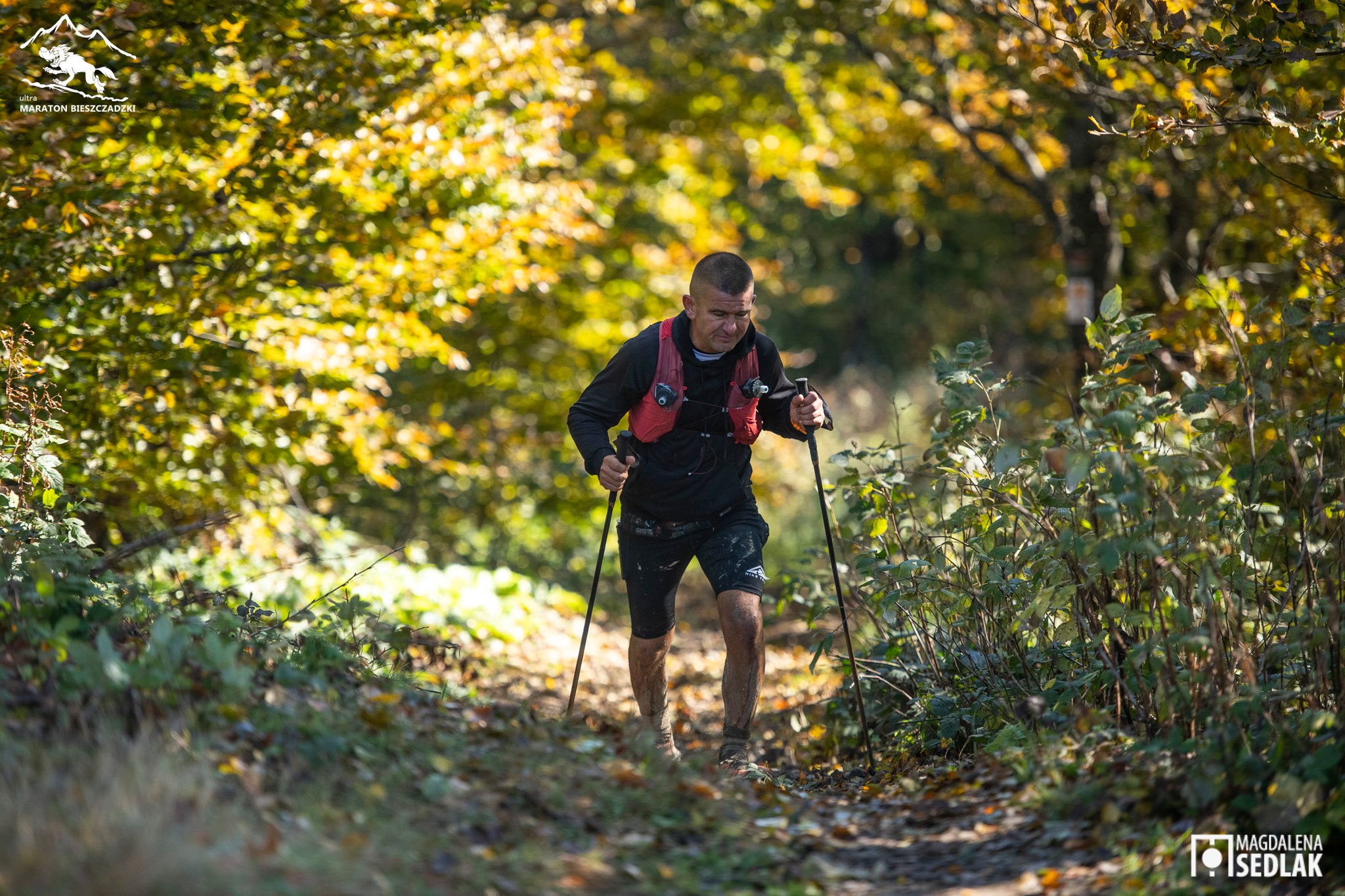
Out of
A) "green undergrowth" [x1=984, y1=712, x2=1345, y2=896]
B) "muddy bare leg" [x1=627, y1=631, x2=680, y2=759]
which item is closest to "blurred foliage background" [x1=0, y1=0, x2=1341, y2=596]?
"green undergrowth" [x1=984, y1=712, x2=1345, y2=896]

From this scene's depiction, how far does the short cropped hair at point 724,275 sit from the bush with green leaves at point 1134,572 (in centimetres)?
91

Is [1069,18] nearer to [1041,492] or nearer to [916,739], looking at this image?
[1041,492]

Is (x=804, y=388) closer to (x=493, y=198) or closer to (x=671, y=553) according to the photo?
(x=671, y=553)

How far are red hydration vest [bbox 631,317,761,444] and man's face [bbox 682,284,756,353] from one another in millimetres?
124

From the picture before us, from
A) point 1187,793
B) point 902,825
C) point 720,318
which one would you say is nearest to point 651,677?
point 902,825

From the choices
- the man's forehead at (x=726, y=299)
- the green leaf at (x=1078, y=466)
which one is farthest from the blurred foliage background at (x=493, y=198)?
the man's forehead at (x=726, y=299)

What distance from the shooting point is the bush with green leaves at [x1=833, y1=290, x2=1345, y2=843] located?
3.74 metres

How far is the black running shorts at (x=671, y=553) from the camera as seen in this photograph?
498 cm

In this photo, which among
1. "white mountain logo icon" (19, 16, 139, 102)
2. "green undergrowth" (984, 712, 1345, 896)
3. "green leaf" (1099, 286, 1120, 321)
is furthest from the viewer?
"white mountain logo icon" (19, 16, 139, 102)

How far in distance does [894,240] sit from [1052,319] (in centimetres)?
978

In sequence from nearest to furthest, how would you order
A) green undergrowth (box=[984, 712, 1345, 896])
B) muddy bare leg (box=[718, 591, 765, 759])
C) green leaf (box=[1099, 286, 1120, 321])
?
green undergrowth (box=[984, 712, 1345, 896]) < green leaf (box=[1099, 286, 1120, 321]) < muddy bare leg (box=[718, 591, 765, 759])

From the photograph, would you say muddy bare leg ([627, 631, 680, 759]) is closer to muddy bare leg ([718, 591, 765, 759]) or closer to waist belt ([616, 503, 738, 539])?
muddy bare leg ([718, 591, 765, 759])

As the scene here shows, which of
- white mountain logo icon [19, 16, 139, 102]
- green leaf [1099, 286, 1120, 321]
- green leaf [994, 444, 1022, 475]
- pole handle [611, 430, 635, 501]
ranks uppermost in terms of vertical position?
white mountain logo icon [19, 16, 139, 102]

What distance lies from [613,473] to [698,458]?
0.46m
